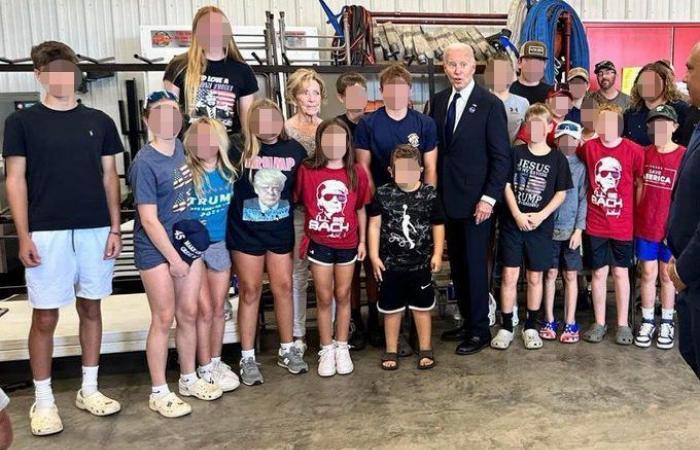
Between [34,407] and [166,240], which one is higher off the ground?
[166,240]

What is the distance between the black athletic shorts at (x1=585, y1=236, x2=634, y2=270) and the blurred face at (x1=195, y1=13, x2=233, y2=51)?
2.39 metres

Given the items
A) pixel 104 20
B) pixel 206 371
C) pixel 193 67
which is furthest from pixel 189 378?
pixel 104 20

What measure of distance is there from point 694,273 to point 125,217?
4.94 meters

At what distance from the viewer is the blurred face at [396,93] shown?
3.28 m

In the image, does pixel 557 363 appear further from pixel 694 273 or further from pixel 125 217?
pixel 125 217

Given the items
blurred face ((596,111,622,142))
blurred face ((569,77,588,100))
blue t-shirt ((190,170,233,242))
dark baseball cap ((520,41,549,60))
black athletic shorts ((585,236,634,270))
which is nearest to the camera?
blue t-shirt ((190,170,233,242))

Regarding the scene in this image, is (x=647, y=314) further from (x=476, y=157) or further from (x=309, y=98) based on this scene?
(x=309, y=98)

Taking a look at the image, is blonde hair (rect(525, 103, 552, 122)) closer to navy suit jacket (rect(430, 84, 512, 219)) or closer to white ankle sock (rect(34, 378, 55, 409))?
navy suit jacket (rect(430, 84, 512, 219))

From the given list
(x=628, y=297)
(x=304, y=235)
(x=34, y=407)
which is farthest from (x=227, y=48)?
(x=628, y=297)

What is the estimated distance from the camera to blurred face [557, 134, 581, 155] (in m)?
3.56

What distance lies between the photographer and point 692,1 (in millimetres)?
7598

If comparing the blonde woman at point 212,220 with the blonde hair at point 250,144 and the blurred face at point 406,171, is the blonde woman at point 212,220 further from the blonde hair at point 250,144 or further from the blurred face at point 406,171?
the blurred face at point 406,171

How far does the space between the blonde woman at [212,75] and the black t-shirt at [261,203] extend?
0.82 feet

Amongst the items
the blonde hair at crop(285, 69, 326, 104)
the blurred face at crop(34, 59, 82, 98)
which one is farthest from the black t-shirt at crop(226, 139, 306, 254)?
the blurred face at crop(34, 59, 82, 98)
